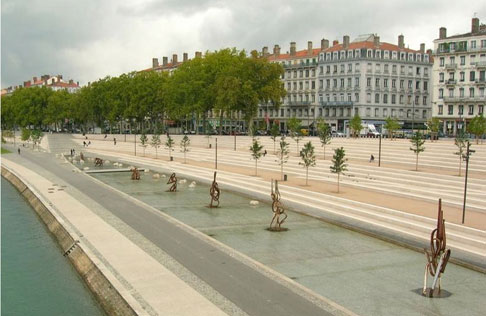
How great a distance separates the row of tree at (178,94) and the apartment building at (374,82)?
1904 centimetres

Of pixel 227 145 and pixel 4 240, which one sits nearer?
pixel 4 240

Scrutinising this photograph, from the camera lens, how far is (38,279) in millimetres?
17094

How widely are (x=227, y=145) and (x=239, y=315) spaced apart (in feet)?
194

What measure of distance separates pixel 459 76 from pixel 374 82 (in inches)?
759

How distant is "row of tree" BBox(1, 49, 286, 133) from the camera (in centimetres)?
8125

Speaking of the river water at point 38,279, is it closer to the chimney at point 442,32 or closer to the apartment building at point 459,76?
the apartment building at point 459,76

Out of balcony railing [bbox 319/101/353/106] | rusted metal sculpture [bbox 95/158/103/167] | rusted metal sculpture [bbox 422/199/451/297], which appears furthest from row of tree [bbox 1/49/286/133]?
rusted metal sculpture [bbox 422/199/451/297]

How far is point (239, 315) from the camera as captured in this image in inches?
450

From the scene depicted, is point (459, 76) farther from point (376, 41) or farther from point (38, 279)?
point (38, 279)

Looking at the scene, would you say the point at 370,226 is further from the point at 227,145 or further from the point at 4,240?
the point at 227,145

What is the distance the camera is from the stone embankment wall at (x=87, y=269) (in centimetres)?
1290

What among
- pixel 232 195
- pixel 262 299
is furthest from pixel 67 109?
pixel 262 299

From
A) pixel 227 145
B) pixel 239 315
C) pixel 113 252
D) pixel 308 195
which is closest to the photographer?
pixel 239 315

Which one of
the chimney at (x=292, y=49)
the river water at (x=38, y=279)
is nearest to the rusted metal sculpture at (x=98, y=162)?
the river water at (x=38, y=279)
